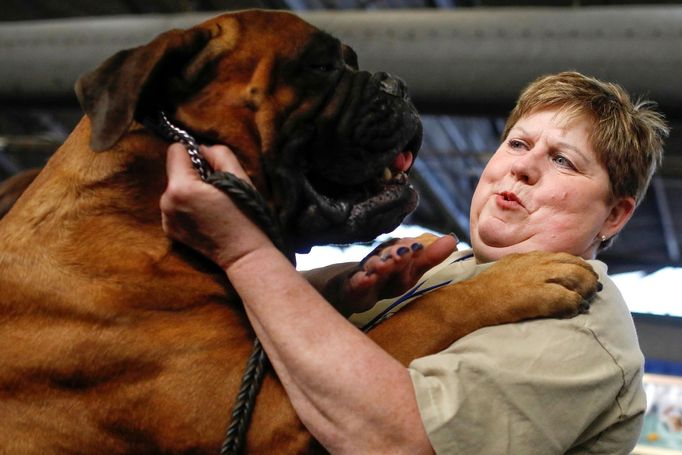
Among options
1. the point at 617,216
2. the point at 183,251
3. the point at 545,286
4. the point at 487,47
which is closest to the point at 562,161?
the point at 617,216

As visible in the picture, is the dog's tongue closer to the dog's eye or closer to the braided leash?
the dog's eye

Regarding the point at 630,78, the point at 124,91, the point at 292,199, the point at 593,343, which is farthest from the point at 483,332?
the point at 630,78

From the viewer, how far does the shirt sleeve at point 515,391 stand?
1607mm

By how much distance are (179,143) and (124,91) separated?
0.53 feet

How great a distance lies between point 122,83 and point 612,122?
1143 mm

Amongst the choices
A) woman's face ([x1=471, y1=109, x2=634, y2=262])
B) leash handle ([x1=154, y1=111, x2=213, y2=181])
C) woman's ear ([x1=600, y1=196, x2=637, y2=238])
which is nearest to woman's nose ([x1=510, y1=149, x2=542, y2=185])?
woman's face ([x1=471, y1=109, x2=634, y2=262])

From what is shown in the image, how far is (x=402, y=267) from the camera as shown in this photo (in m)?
1.95

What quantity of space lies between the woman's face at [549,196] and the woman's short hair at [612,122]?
0.02 meters

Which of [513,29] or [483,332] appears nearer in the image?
[483,332]

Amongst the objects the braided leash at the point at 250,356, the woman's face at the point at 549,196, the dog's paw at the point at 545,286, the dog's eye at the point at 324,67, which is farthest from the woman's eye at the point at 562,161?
the braided leash at the point at 250,356

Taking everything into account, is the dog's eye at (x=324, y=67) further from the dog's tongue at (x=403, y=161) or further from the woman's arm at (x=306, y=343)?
the woman's arm at (x=306, y=343)

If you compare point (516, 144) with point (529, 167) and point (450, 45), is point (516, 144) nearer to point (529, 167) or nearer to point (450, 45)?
point (529, 167)

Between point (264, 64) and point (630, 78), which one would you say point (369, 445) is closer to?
point (264, 64)

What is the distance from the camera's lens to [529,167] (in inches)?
81.9
